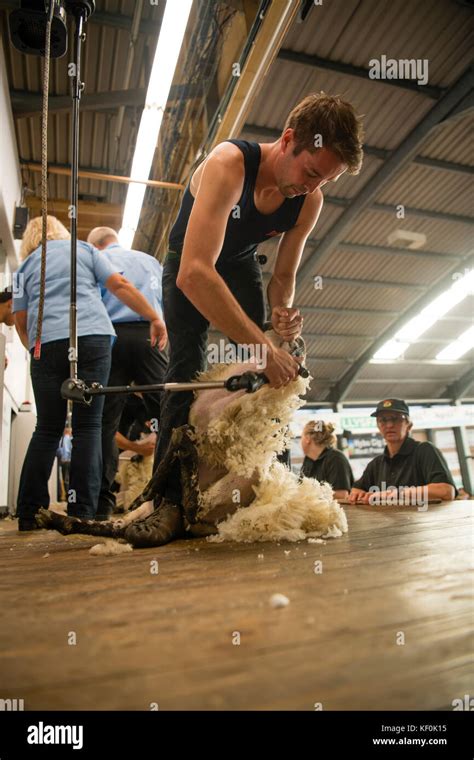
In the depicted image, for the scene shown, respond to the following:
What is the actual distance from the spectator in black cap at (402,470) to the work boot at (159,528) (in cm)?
193

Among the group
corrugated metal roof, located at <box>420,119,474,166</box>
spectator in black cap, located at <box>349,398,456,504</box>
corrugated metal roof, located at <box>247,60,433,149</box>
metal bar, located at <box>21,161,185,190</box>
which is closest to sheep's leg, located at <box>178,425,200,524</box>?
spectator in black cap, located at <box>349,398,456,504</box>

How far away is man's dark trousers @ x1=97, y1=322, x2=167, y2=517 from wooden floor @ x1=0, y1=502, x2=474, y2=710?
160 centimetres

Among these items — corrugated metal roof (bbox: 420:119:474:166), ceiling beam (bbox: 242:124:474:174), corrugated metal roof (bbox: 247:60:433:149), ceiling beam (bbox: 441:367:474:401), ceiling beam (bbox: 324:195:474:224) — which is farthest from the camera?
ceiling beam (bbox: 441:367:474:401)

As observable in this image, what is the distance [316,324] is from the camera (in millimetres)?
10680

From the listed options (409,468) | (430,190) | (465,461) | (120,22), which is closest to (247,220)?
(409,468)

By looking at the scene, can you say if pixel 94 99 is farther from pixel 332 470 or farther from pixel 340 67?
pixel 332 470

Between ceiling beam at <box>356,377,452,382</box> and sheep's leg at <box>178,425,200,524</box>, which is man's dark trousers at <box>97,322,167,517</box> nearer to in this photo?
sheep's leg at <box>178,425,200,524</box>

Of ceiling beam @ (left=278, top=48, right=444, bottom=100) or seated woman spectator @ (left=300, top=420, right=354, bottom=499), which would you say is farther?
ceiling beam @ (left=278, top=48, right=444, bottom=100)

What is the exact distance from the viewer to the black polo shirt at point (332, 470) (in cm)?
396

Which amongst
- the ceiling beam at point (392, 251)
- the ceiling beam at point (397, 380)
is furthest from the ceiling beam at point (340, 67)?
the ceiling beam at point (397, 380)

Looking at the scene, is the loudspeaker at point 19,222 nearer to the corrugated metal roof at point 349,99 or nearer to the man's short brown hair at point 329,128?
the corrugated metal roof at point 349,99

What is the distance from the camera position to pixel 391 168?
6891 mm

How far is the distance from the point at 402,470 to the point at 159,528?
240cm

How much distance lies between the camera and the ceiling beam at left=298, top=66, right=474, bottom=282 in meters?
5.81
